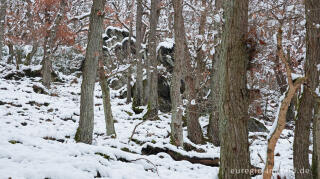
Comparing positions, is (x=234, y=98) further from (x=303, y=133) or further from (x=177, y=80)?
(x=177, y=80)

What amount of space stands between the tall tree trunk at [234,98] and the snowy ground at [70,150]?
0.45 metres

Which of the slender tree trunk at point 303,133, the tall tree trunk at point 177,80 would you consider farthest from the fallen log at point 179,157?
the slender tree trunk at point 303,133

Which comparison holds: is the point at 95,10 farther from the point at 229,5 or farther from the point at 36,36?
the point at 36,36

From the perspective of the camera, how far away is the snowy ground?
3.53 metres

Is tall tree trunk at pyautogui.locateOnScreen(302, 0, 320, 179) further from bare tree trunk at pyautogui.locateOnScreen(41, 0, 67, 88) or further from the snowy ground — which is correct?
bare tree trunk at pyautogui.locateOnScreen(41, 0, 67, 88)

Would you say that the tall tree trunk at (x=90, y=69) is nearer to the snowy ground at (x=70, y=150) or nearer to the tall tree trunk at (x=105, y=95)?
the snowy ground at (x=70, y=150)

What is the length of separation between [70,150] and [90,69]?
7.81 ft

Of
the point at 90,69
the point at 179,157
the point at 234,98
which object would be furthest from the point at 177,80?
the point at 234,98

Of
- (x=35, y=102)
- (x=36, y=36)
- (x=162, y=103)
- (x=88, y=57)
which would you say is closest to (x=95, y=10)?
(x=88, y=57)

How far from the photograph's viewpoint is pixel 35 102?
11.6 metres

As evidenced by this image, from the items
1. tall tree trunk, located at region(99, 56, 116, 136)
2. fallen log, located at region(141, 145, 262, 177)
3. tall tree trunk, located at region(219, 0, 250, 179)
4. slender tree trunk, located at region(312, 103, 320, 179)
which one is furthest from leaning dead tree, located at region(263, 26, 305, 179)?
tall tree trunk, located at region(99, 56, 116, 136)

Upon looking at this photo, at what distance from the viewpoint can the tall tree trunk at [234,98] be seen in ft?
11.2

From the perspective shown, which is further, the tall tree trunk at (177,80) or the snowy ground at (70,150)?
the tall tree trunk at (177,80)

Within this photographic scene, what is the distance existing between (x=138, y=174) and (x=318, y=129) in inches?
125
